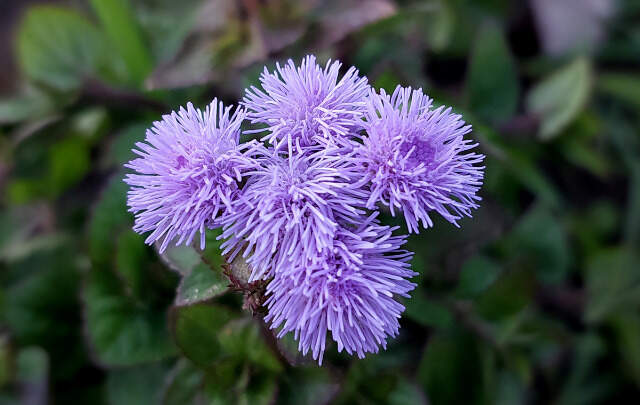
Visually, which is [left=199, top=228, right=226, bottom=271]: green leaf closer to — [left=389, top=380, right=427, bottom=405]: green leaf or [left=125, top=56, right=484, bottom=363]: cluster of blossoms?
[left=125, top=56, right=484, bottom=363]: cluster of blossoms

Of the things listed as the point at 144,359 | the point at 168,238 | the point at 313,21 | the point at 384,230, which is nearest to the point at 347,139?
the point at 384,230

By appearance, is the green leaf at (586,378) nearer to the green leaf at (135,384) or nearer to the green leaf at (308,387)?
the green leaf at (308,387)

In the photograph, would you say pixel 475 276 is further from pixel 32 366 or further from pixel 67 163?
pixel 67 163

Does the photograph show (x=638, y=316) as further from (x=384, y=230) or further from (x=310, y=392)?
(x=384, y=230)

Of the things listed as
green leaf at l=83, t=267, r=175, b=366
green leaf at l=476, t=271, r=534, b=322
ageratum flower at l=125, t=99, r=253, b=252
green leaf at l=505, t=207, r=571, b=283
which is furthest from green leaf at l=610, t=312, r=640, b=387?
ageratum flower at l=125, t=99, r=253, b=252

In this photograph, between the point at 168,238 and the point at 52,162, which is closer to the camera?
the point at 168,238

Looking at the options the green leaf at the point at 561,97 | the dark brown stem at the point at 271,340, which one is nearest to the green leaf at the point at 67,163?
the dark brown stem at the point at 271,340

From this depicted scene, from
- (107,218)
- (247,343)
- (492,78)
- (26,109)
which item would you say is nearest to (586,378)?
(492,78)
